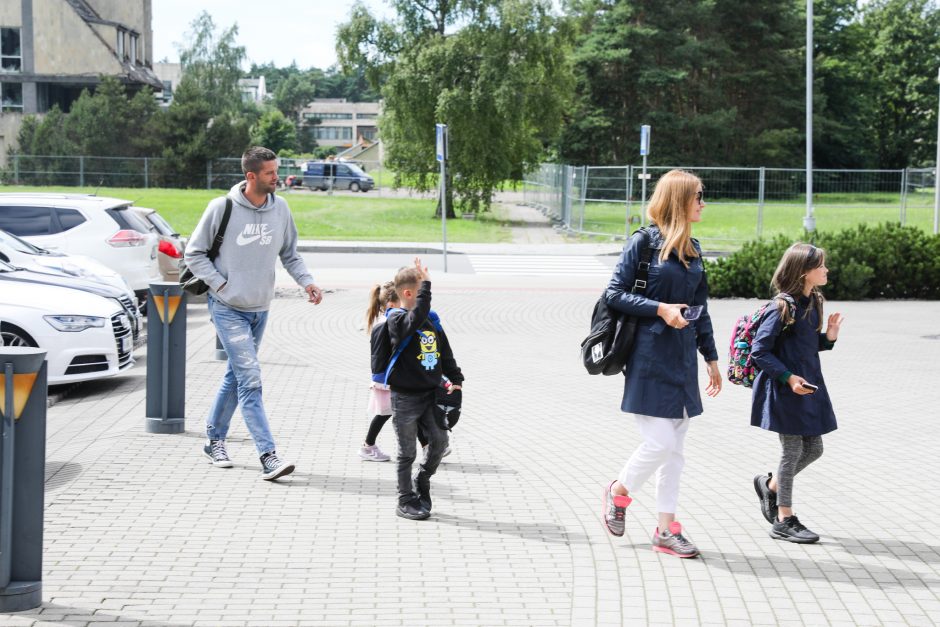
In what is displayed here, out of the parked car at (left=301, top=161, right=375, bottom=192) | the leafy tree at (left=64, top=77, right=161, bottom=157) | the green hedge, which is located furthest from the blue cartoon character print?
the parked car at (left=301, top=161, right=375, bottom=192)

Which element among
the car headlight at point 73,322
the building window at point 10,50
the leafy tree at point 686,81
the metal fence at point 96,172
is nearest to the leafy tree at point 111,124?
the metal fence at point 96,172

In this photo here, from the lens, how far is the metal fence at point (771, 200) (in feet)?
95.6

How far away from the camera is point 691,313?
5160 millimetres

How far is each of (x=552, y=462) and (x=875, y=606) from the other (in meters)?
2.89

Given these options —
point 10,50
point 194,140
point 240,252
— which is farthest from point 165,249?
point 10,50

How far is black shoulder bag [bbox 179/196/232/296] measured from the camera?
6535 millimetres

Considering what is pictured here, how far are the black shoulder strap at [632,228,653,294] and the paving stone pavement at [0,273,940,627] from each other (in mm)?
1228

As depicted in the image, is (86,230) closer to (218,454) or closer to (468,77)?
(218,454)

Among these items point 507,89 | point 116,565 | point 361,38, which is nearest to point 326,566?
point 116,565

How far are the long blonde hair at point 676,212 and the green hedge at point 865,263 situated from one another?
13.5m

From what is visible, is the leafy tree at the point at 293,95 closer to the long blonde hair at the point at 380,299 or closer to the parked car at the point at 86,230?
the parked car at the point at 86,230

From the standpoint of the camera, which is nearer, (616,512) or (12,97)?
(616,512)

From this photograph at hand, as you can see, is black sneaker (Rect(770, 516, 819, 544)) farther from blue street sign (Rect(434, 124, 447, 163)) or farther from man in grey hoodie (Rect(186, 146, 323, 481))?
blue street sign (Rect(434, 124, 447, 163))

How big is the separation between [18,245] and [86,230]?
241cm
